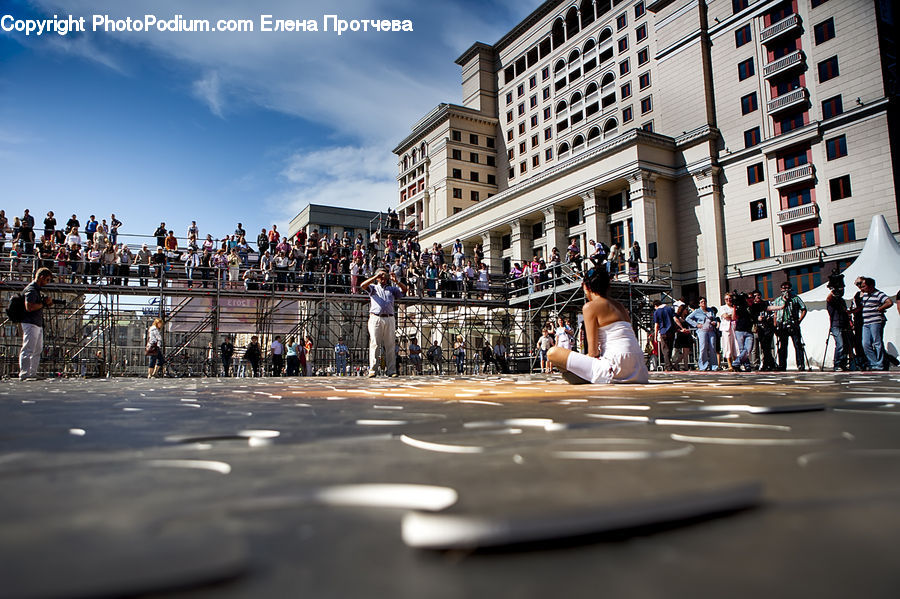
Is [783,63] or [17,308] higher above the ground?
[783,63]

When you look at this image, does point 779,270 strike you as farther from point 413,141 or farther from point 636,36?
point 413,141

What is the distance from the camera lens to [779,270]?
2909 centimetres

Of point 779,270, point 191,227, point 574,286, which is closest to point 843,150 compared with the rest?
point 779,270

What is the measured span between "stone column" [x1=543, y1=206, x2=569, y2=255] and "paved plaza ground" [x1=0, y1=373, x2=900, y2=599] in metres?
36.5

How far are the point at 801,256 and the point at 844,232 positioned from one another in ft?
7.98

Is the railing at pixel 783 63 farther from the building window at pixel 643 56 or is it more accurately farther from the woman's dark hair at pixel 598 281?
the woman's dark hair at pixel 598 281

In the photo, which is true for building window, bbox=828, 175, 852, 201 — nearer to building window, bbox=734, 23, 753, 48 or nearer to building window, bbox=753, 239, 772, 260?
building window, bbox=753, 239, 772, 260

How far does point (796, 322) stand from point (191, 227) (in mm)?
18266

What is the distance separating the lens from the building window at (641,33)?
39938 millimetres

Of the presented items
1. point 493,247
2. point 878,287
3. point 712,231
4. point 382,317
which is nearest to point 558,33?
point 493,247

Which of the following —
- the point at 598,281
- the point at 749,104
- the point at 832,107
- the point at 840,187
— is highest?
the point at 749,104

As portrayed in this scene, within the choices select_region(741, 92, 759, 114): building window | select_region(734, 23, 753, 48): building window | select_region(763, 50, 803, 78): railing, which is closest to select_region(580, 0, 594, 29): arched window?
select_region(734, 23, 753, 48): building window

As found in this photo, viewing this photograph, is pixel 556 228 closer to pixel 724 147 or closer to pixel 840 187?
pixel 724 147

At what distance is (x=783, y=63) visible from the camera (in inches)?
Answer: 1206
